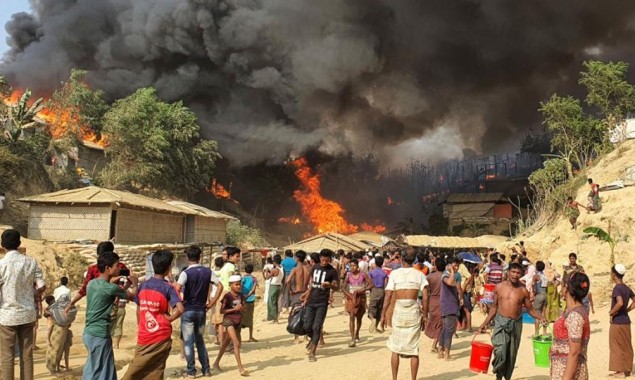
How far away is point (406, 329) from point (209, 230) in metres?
26.3

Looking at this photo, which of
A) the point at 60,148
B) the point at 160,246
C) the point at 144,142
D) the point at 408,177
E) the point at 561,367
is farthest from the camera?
the point at 408,177

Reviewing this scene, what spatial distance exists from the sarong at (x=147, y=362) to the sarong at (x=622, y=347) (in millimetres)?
6529

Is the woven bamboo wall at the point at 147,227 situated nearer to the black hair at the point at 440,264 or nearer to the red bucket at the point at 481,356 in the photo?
the black hair at the point at 440,264

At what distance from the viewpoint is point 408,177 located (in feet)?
232

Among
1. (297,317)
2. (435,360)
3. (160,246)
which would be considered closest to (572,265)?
(435,360)

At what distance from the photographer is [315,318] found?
8.16 m

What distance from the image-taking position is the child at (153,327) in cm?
493

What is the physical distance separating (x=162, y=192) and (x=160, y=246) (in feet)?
49.7

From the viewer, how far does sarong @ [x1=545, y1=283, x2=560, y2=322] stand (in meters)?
11.3

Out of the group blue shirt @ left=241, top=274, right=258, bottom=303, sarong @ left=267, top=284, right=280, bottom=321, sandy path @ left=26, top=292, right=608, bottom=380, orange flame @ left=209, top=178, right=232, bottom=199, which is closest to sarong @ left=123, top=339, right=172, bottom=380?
sandy path @ left=26, top=292, right=608, bottom=380

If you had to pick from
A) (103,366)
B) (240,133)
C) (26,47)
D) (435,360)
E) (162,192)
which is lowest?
(435,360)

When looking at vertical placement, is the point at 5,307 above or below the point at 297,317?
above

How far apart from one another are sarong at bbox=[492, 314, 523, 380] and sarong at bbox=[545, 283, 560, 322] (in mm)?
5929

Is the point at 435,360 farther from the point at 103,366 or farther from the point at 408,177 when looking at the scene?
the point at 408,177
